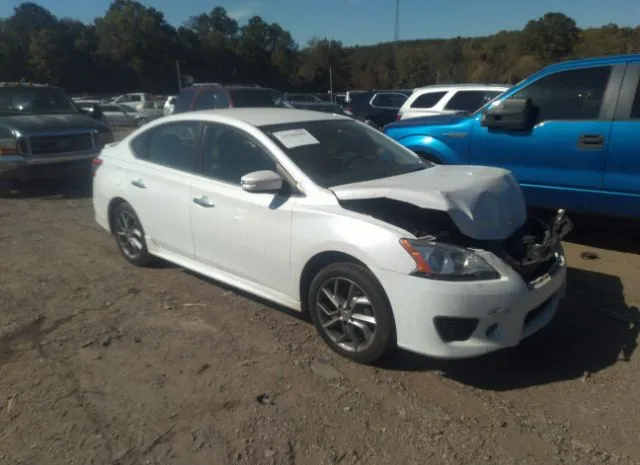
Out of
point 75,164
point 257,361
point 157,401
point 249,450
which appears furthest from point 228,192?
point 75,164

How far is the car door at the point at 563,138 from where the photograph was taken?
5055mm

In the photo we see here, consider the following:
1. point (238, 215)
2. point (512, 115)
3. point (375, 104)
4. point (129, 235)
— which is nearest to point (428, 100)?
point (512, 115)

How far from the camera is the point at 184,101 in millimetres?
12539

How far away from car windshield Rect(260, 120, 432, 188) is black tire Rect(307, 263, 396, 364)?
0.64 m

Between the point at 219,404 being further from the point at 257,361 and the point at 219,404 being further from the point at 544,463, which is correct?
the point at 544,463

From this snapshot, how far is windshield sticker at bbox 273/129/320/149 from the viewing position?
3.83m

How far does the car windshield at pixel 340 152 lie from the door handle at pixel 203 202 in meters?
0.70

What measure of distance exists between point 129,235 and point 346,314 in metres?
2.81

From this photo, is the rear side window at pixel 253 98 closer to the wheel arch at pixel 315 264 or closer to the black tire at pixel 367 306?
the wheel arch at pixel 315 264

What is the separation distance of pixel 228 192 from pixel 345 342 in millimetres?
1430

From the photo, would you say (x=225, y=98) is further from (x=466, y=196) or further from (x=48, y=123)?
(x=466, y=196)

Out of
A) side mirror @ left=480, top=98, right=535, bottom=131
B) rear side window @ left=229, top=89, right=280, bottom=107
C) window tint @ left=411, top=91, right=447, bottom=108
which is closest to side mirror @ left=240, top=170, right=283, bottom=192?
side mirror @ left=480, top=98, right=535, bottom=131

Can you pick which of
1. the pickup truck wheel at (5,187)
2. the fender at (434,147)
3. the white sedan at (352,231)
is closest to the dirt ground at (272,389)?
the white sedan at (352,231)

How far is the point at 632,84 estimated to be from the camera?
16.2 ft
